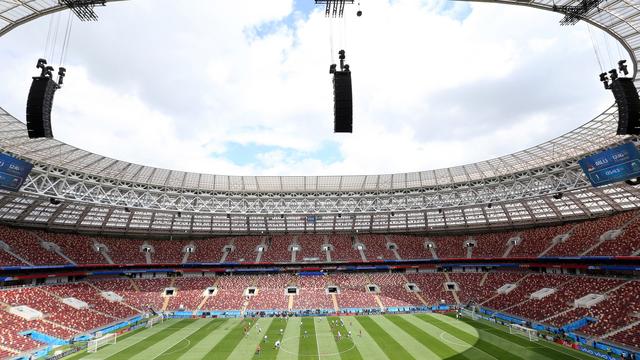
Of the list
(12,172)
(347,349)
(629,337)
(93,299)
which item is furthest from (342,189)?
(12,172)

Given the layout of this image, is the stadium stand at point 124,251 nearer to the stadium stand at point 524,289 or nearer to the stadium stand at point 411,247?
the stadium stand at point 411,247

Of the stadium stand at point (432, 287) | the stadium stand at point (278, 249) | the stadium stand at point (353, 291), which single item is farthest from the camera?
the stadium stand at point (278, 249)

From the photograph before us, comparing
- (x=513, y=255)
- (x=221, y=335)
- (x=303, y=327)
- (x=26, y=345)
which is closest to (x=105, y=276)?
(x=26, y=345)

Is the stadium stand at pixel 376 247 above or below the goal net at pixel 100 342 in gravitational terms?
above

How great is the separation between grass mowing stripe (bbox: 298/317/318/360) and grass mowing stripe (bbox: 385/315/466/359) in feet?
33.3

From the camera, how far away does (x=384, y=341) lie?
33.1 m

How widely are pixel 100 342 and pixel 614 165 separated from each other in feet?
155

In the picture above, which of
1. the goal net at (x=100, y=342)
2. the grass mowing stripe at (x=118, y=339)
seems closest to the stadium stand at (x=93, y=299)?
the grass mowing stripe at (x=118, y=339)

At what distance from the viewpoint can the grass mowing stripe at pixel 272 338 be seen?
29344mm

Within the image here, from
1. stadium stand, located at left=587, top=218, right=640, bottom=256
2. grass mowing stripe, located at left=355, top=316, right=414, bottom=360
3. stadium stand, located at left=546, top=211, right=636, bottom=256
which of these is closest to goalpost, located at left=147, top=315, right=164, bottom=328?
grass mowing stripe, located at left=355, top=316, right=414, bottom=360

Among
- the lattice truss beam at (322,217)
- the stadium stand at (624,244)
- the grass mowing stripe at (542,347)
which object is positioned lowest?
the grass mowing stripe at (542,347)

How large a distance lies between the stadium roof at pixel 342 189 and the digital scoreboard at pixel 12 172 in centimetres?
387

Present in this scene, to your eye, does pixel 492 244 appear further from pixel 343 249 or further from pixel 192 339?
pixel 192 339

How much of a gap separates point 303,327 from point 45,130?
32.9m
